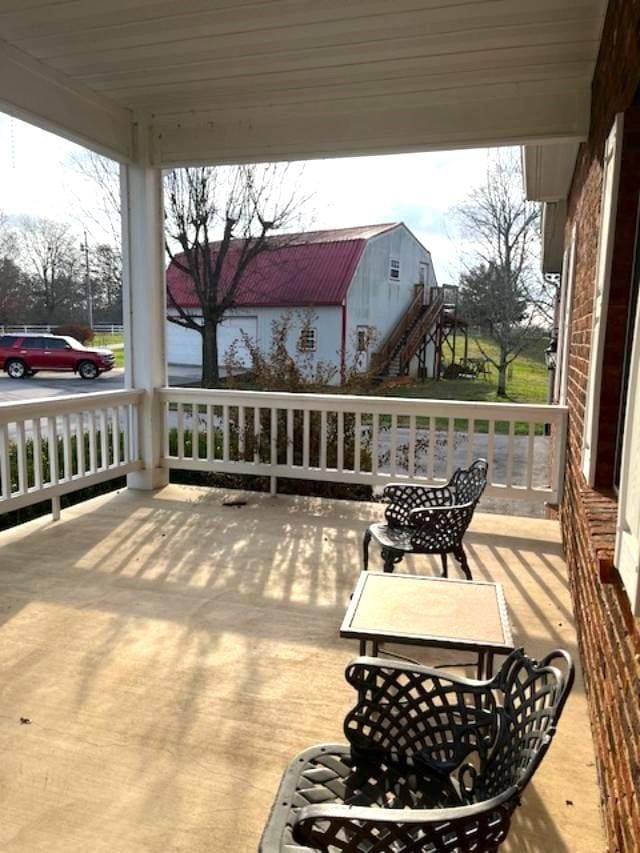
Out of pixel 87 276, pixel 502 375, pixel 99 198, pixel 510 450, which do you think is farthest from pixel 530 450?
pixel 502 375

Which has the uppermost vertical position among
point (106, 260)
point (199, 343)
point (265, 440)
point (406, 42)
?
point (406, 42)

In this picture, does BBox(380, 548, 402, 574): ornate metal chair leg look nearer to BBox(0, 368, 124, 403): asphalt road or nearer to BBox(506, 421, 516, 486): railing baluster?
BBox(506, 421, 516, 486): railing baluster

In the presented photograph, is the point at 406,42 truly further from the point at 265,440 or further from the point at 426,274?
the point at 426,274

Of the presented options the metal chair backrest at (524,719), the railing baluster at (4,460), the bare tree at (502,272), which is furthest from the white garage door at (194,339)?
the metal chair backrest at (524,719)

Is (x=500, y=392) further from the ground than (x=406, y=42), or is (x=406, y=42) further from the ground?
(x=406, y=42)

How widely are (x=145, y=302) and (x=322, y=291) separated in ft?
15.5

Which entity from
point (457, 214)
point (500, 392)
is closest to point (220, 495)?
point (500, 392)

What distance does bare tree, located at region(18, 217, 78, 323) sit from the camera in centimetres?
436

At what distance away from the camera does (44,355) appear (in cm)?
455

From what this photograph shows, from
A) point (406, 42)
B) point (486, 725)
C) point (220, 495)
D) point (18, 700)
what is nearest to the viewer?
point (486, 725)

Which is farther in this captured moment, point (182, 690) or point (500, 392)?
point (500, 392)

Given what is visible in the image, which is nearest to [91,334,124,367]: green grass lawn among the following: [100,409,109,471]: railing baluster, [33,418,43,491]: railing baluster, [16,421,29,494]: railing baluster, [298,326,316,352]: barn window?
[100,409,109,471]: railing baluster

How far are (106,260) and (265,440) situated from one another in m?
2.13

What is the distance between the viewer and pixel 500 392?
12.9m
